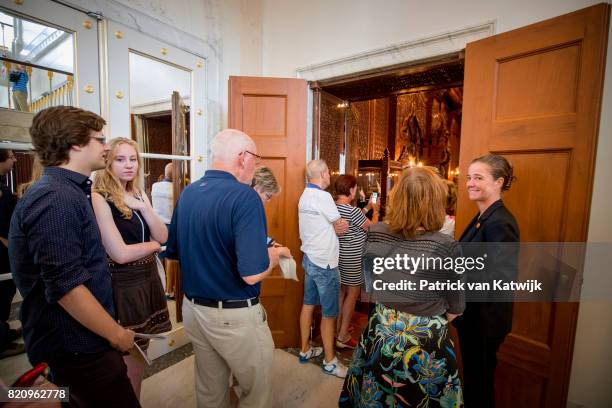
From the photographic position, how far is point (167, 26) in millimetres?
2445

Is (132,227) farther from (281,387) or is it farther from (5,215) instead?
(281,387)

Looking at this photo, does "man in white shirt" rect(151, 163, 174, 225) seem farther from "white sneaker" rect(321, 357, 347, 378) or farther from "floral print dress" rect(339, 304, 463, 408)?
"floral print dress" rect(339, 304, 463, 408)

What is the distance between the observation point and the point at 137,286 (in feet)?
5.36

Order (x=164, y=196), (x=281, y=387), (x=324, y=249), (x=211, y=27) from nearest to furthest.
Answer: (x=281, y=387), (x=324, y=249), (x=164, y=196), (x=211, y=27)

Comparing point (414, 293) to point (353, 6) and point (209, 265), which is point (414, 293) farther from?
point (353, 6)

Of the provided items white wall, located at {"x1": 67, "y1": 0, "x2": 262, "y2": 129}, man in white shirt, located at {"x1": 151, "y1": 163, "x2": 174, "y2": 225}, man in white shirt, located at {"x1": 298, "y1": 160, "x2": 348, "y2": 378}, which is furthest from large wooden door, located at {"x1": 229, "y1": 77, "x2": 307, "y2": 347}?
man in white shirt, located at {"x1": 151, "y1": 163, "x2": 174, "y2": 225}

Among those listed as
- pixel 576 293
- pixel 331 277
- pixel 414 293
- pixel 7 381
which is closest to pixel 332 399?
pixel 331 277

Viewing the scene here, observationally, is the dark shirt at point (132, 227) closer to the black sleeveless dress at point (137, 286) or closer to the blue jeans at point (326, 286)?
the black sleeveless dress at point (137, 286)

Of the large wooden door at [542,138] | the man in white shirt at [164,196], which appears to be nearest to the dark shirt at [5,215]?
the man in white shirt at [164,196]

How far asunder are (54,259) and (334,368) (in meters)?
2.26

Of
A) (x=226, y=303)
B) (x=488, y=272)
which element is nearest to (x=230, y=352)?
(x=226, y=303)

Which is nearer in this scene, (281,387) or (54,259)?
(54,259)

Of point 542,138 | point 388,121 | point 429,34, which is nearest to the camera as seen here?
point 542,138

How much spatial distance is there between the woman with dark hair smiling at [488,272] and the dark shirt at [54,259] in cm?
178
